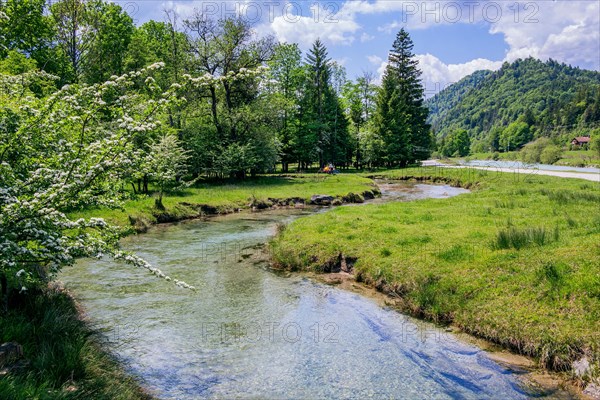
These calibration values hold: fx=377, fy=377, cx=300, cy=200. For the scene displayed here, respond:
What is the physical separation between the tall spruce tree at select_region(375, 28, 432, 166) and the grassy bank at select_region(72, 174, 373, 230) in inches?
1241

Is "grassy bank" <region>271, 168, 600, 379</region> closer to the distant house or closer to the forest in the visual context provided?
the forest

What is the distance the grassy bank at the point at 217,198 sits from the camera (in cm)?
2359

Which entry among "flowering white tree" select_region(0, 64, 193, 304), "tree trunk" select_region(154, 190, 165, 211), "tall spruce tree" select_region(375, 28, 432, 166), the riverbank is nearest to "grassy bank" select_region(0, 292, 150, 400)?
the riverbank

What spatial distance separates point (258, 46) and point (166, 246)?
116 ft

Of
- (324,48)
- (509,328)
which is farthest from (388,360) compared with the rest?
(324,48)

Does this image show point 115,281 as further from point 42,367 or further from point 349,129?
point 349,129

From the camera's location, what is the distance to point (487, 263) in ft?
38.9

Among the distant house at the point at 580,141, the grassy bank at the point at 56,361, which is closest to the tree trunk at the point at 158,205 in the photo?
the grassy bank at the point at 56,361

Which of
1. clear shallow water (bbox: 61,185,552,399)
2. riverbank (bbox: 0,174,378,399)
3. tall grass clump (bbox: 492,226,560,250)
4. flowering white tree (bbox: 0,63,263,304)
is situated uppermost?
flowering white tree (bbox: 0,63,263,304)

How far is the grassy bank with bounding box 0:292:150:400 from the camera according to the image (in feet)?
19.2

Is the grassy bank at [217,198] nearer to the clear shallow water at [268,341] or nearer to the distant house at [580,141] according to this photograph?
the clear shallow water at [268,341]

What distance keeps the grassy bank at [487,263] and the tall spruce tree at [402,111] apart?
55293mm

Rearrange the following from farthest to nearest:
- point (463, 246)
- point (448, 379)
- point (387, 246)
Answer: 1. point (387, 246)
2. point (463, 246)
3. point (448, 379)

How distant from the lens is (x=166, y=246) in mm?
19109
